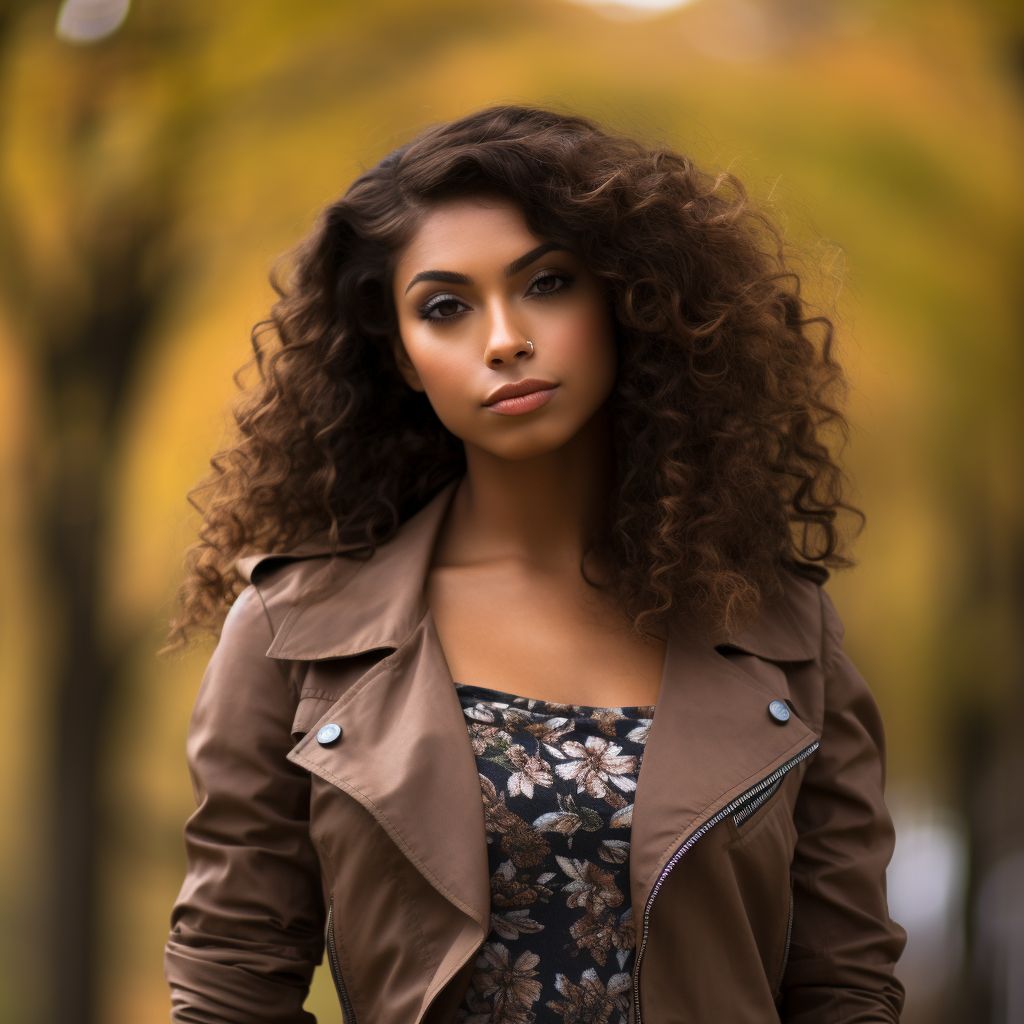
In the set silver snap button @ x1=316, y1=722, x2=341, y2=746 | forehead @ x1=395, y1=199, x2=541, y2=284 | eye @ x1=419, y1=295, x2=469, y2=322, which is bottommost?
silver snap button @ x1=316, y1=722, x2=341, y2=746

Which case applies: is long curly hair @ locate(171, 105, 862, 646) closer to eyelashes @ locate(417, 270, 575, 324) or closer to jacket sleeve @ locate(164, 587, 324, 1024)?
eyelashes @ locate(417, 270, 575, 324)

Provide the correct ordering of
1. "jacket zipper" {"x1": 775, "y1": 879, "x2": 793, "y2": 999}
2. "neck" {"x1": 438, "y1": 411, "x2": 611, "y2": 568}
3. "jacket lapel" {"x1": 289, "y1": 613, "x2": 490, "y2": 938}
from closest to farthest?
"jacket lapel" {"x1": 289, "y1": 613, "x2": 490, "y2": 938} < "jacket zipper" {"x1": 775, "y1": 879, "x2": 793, "y2": 999} < "neck" {"x1": 438, "y1": 411, "x2": 611, "y2": 568}

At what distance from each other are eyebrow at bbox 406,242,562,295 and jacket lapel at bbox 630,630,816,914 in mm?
661

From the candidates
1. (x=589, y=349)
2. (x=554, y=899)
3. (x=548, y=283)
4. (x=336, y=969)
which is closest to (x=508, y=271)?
(x=548, y=283)

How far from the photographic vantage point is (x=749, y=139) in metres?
4.38

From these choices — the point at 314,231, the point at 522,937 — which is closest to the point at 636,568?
the point at 522,937

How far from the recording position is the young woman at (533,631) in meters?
1.58

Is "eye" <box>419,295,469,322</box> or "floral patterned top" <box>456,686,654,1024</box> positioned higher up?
"eye" <box>419,295,469,322</box>

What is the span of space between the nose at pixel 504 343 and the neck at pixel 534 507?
279mm

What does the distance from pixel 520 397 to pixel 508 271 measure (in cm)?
20

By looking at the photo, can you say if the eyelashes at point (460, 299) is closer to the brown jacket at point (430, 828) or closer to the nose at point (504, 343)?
the nose at point (504, 343)

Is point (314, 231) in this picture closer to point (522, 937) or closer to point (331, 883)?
point (331, 883)

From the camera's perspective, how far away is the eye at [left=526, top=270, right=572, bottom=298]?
172cm

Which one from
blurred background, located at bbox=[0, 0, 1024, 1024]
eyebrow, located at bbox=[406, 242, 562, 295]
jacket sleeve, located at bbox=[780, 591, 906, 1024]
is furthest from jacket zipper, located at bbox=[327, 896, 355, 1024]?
blurred background, located at bbox=[0, 0, 1024, 1024]
